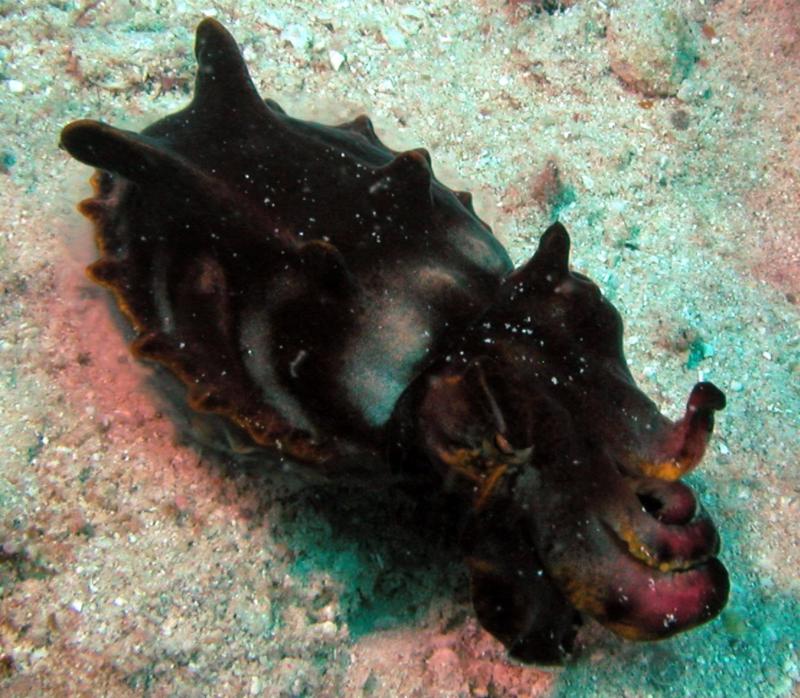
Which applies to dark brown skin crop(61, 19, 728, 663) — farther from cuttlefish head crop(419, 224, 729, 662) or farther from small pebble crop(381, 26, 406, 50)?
small pebble crop(381, 26, 406, 50)

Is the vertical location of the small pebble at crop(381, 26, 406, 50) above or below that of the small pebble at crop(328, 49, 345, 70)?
above

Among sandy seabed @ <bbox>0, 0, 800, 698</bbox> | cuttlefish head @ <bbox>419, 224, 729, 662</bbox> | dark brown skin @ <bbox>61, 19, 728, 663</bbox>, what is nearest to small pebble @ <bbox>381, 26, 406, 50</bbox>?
sandy seabed @ <bbox>0, 0, 800, 698</bbox>

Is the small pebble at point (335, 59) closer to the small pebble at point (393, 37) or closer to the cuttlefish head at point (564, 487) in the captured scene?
the small pebble at point (393, 37)

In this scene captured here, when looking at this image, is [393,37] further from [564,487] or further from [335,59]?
[564,487]

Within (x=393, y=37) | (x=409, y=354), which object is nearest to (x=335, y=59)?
(x=393, y=37)

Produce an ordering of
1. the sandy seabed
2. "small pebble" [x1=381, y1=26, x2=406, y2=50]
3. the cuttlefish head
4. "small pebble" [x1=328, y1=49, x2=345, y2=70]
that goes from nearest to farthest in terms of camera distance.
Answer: the cuttlefish head, the sandy seabed, "small pebble" [x1=328, y1=49, x2=345, y2=70], "small pebble" [x1=381, y1=26, x2=406, y2=50]

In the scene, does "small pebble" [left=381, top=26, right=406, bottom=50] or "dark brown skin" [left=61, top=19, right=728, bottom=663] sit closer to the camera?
"dark brown skin" [left=61, top=19, right=728, bottom=663]

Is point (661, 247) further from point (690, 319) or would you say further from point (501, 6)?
point (501, 6)

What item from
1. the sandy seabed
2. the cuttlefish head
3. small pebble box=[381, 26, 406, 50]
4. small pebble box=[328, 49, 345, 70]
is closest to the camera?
the cuttlefish head
